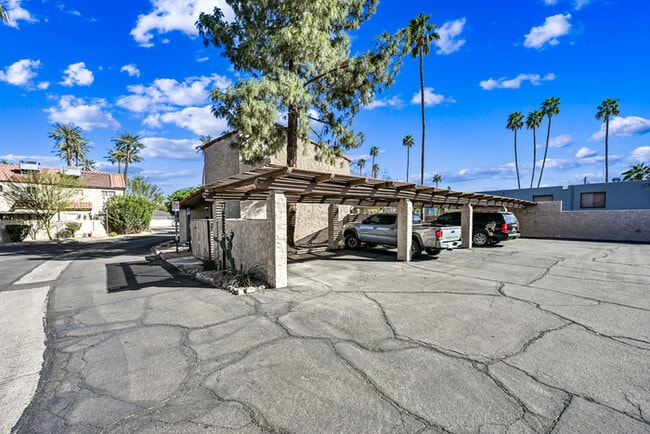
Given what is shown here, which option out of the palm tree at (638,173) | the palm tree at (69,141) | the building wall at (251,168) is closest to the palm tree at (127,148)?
the palm tree at (69,141)

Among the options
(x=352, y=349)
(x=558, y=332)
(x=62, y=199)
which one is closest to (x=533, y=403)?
(x=352, y=349)

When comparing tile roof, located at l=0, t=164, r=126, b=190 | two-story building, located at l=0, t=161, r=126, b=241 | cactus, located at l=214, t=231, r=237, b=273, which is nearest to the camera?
cactus, located at l=214, t=231, r=237, b=273

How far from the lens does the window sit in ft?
78.1

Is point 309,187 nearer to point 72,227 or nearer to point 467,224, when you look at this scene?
point 467,224

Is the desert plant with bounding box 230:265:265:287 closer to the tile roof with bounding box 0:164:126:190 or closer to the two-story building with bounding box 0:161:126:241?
the two-story building with bounding box 0:161:126:241

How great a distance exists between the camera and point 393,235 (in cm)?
1227

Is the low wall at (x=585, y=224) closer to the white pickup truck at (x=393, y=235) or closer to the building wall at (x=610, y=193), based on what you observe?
the building wall at (x=610, y=193)

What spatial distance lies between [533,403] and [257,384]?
104 inches

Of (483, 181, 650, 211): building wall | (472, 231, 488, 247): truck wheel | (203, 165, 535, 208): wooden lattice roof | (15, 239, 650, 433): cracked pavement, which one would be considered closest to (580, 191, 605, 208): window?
(483, 181, 650, 211): building wall

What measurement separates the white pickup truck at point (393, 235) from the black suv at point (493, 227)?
168 inches

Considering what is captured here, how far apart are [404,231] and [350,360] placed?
8.03m

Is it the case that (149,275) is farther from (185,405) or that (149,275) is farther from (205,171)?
Answer: (205,171)

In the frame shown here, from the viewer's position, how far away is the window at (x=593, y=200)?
78.1ft

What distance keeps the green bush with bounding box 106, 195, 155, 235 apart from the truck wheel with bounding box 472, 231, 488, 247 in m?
30.5
